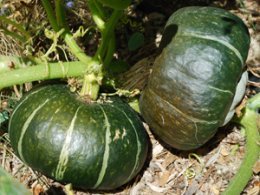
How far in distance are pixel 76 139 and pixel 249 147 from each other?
36.7 inches

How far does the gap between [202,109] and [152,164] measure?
1.83 ft

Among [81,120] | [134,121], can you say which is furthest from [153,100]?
[81,120]

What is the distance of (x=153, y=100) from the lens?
290 cm

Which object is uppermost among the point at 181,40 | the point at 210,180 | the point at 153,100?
the point at 181,40

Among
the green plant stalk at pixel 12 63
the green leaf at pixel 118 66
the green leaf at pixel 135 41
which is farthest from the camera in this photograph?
the green leaf at pixel 135 41

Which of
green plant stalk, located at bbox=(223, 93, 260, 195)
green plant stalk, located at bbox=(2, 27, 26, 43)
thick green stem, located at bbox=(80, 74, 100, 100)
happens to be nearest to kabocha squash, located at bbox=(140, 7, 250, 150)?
green plant stalk, located at bbox=(223, 93, 260, 195)

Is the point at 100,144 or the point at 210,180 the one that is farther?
the point at 210,180

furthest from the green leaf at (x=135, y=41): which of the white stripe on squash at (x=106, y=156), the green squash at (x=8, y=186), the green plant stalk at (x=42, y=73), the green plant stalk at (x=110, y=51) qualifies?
the green squash at (x=8, y=186)

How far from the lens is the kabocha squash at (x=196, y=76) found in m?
2.76

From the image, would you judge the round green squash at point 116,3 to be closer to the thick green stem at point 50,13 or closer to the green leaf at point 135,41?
the thick green stem at point 50,13

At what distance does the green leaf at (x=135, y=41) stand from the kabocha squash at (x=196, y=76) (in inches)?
24.0

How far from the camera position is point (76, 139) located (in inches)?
109

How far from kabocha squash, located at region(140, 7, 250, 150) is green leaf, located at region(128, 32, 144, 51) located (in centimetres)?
61

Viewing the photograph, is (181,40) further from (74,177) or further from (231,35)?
Result: (74,177)
